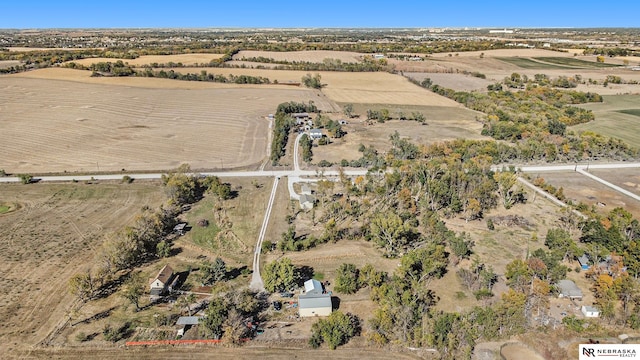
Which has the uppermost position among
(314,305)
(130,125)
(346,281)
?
(130,125)

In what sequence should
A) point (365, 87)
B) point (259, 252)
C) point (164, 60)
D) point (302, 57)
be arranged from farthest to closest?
point (302, 57) < point (164, 60) < point (365, 87) < point (259, 252)

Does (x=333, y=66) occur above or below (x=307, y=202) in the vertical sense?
above

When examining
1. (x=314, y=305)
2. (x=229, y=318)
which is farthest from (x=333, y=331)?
(x=229, y=318)

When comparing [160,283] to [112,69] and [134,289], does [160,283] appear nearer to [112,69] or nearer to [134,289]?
[134,289]

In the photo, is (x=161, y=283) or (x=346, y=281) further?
(x=346, y=281)

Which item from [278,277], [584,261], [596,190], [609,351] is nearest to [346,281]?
[278,277]

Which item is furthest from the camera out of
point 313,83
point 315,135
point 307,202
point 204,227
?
point 313,83
